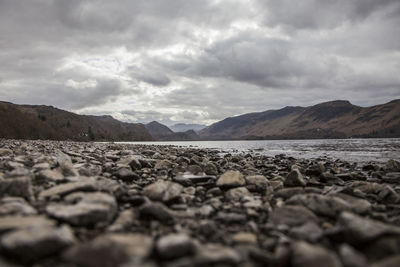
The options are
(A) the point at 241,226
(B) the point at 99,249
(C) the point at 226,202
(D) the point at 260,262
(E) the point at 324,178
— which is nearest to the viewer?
(B) the point at 99,249

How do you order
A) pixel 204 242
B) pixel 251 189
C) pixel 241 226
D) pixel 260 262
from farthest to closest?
pixel 251 189
pixel 241 226
pixel 204 242
pixel 260 262

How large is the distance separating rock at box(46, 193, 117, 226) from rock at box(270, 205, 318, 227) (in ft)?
8.99

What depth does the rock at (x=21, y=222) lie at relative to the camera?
2773 mm

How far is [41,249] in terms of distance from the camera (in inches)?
95.8

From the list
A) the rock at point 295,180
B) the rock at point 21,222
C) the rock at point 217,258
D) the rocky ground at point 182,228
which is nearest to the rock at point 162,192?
the rocky ground at point 182,228

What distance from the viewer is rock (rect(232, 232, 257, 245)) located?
10.6ft

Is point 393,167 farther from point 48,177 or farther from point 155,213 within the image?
point 48,177

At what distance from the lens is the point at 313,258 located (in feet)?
7.86

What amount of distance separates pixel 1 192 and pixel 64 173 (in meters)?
1.91

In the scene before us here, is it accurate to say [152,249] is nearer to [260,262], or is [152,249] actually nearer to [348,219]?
[260,262]

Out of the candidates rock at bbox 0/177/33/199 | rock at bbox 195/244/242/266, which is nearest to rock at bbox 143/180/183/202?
rock at bbox 0/177/33/199

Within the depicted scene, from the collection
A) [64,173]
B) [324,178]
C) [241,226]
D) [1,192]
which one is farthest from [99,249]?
[324,178]

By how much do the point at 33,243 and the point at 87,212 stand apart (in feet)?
2.88

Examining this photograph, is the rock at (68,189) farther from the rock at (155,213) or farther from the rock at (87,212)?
the rock at (155,213)
